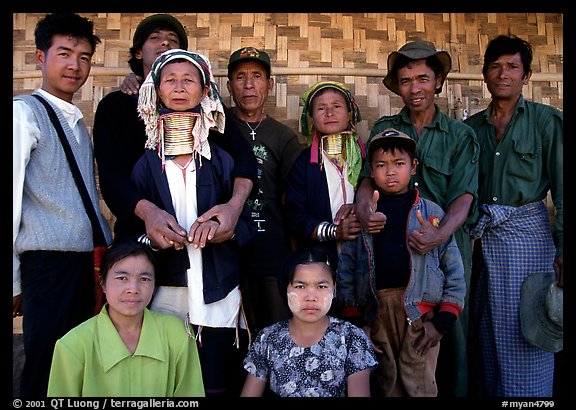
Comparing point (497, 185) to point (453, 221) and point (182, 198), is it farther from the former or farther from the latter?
point (182, 198)

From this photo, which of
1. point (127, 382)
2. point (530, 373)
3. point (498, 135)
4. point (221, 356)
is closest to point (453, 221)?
point (498, 135)

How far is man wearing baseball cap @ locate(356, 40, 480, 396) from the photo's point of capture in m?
3.36

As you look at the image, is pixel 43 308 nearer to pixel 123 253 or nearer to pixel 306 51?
pixel 123 253

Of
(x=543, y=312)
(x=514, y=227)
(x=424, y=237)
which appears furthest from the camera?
(x=514, y=227)

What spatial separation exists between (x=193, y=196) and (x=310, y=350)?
2.96 feet

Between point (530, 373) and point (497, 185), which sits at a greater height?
point (497, 185)

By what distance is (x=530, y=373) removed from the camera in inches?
137

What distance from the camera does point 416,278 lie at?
10.1 ft

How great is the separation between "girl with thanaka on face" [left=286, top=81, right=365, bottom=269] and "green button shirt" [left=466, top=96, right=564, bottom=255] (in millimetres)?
791

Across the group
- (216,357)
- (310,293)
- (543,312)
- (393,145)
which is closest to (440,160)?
(393,145)

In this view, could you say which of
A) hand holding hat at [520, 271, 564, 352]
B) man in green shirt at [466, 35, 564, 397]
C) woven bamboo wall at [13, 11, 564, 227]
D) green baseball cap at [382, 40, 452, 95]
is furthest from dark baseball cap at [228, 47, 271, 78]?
hand holding hat at [520, 271, 564, 352]

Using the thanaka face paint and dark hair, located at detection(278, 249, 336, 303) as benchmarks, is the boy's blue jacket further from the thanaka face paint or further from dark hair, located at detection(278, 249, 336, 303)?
the thanaka face paint

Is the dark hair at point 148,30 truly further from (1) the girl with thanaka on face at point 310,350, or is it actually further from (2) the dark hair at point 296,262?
(1) the girl with thanaka on face at point 310,350

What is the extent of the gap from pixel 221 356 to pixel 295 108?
2017 millimetres
